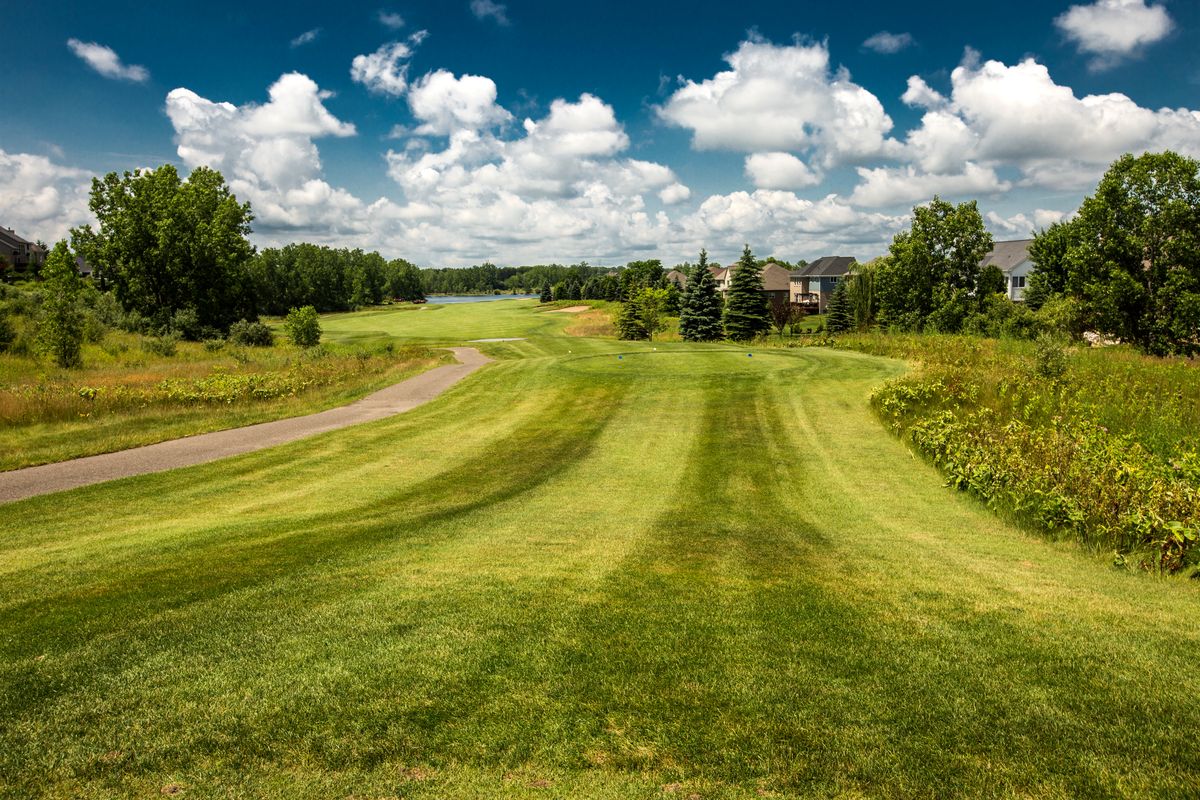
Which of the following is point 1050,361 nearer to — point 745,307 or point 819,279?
point 745,307

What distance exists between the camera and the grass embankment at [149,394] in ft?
53.4

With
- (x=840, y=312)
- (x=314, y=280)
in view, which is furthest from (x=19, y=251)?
(x=840, y=312)

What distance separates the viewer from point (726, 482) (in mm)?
11922

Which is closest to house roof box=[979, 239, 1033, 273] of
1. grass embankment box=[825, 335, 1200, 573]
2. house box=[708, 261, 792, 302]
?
house box=[708, 261, 792, 302]

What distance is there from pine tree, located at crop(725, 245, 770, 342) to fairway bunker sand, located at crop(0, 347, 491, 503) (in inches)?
1561

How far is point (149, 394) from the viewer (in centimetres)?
2128

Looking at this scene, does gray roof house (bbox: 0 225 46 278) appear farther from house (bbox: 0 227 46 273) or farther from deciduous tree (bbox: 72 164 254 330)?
deciduous tree (bbox: 72 164 254 330)

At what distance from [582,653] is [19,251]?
125445mm

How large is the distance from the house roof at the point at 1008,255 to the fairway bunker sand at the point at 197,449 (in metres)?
75.9

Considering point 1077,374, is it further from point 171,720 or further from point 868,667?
point 171,720

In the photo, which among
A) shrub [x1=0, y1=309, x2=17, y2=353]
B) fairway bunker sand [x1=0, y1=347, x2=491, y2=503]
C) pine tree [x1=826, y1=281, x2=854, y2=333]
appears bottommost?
fairway bunker sand [x1=0, y1=347, x2=491, y2=503]

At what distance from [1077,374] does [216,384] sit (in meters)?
28.3

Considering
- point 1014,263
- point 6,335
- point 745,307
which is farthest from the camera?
point 1014,263

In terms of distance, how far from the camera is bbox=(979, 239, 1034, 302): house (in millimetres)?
73812
